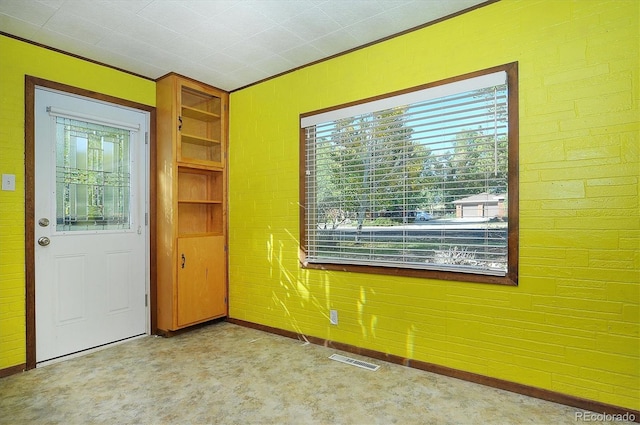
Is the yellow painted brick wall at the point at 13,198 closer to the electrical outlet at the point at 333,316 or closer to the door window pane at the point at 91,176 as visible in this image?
the door window pane at the point at 91,176

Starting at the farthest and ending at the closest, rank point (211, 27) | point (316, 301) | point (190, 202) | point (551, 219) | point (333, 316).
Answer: point (190, 202)
point (316, 301)
point (333, 316)
point (211, 27)
point (551, 219)

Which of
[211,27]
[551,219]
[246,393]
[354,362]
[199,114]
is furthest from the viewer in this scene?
[199,114]

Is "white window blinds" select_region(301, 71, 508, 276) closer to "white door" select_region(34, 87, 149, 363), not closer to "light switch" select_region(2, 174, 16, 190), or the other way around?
"white door" select_region(34, 87, 149, 363)

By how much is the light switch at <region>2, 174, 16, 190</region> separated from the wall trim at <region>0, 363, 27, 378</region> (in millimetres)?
1378

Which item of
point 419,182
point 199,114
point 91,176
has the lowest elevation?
point 419,182

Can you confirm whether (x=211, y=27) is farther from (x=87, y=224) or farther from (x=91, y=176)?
(x=87, y=224)

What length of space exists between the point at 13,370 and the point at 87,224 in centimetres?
124

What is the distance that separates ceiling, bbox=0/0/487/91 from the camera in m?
2.40

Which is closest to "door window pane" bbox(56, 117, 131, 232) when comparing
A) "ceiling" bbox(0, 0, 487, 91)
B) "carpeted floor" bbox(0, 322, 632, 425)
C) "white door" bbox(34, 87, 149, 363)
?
"white door" bbox(34, 87, 149, 363)

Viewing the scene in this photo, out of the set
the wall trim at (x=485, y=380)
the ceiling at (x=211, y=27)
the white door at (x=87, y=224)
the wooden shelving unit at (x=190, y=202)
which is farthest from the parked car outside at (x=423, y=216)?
the white door at (x=87, y=224)

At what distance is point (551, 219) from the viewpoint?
7.19 feet

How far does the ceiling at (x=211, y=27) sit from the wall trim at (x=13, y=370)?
8.46 ft

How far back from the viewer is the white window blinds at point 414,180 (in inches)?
95.3

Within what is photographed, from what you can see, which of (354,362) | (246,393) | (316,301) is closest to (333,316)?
(316,301)
